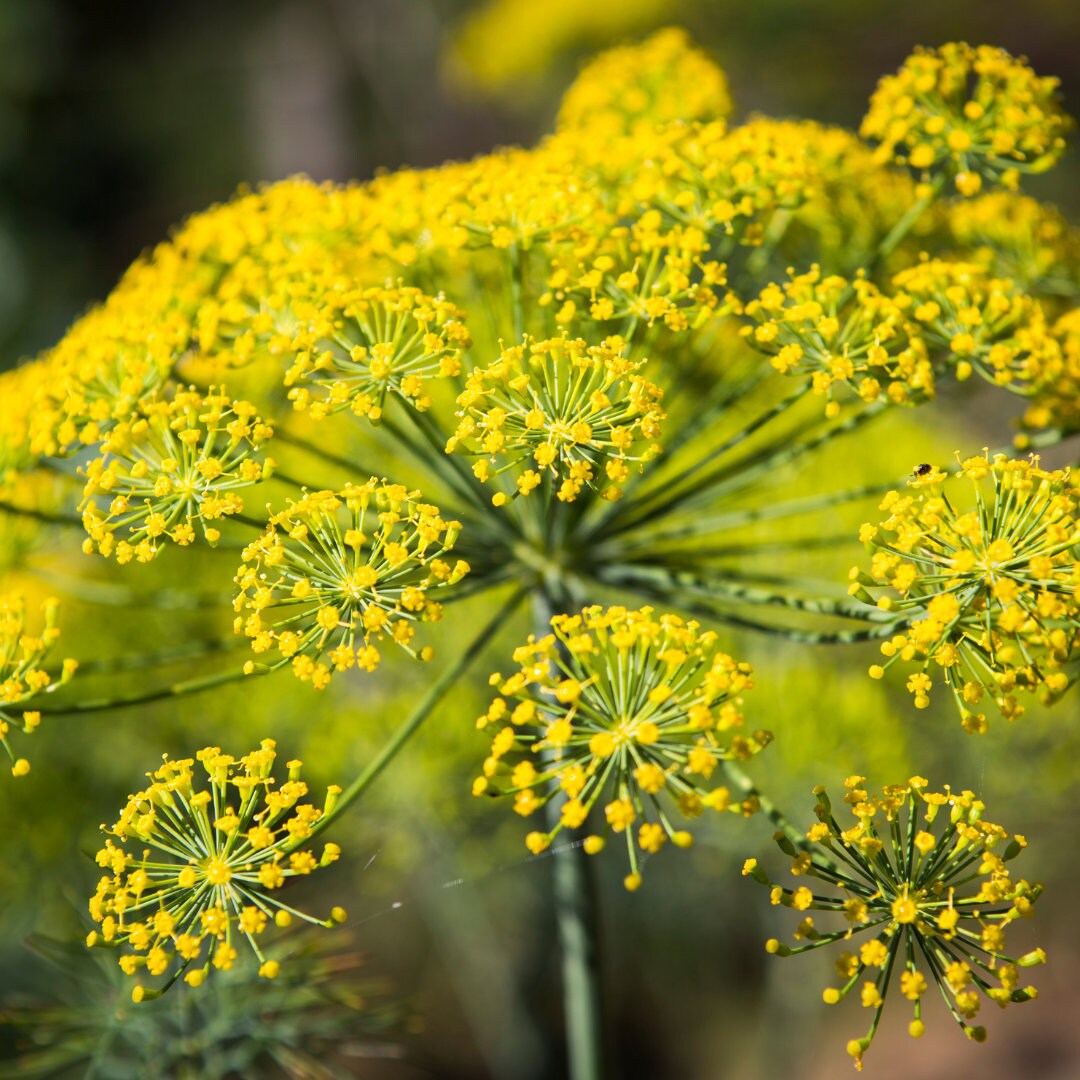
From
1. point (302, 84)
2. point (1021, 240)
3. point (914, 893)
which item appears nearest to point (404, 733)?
point (914, 893)

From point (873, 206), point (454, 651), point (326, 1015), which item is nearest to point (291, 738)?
point (454, 651)

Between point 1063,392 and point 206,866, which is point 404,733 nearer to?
point 206,866

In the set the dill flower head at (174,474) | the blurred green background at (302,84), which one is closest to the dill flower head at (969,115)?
the dill flower head at (174,474)

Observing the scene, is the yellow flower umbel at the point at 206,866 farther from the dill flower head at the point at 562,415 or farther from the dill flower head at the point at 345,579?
the dill flower head at the point at 562,415

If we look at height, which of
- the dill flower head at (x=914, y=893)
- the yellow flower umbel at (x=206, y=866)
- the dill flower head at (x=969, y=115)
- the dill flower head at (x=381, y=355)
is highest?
the dill flower head at (x=969, y=115)

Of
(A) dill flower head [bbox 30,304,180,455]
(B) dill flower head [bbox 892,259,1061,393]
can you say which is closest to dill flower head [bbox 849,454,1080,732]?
(B) dill flower head [bbox 892,259,1061,393]

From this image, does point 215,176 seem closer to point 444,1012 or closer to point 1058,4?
point 1058,4
